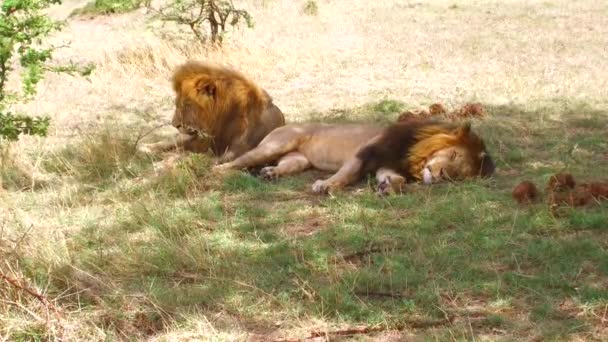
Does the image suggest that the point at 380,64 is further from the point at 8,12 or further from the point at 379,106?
the point at 8,12

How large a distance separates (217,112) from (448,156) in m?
2.04

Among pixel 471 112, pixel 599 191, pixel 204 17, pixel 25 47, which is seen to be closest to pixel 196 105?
pixel 25 47

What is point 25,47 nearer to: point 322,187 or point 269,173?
point 269,173

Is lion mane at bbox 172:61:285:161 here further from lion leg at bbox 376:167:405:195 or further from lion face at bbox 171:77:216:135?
lion leg at bbox 376:167:405:195

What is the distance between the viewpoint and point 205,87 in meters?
6.84

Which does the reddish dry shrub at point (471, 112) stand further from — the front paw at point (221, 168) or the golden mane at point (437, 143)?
the front paw at point (221, 168)

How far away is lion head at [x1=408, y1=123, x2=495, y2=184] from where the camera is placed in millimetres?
5938

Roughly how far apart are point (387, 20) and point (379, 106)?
7.28 m

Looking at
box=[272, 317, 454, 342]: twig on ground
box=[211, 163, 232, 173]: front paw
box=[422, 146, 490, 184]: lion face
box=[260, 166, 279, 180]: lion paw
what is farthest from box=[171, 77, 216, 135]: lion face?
box=[272, 317, 454, 342]: twig on ground

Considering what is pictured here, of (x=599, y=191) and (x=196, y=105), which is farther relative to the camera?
(x=196, y=105)

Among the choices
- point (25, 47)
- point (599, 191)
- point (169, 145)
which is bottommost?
point (169, 145)

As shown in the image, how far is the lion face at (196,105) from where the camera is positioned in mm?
6844

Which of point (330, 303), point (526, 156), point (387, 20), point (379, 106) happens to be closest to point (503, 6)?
Answer: point (387, 20)

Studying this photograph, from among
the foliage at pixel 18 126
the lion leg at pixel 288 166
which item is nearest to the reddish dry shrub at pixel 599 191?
the lion leg at pixel 288 166
